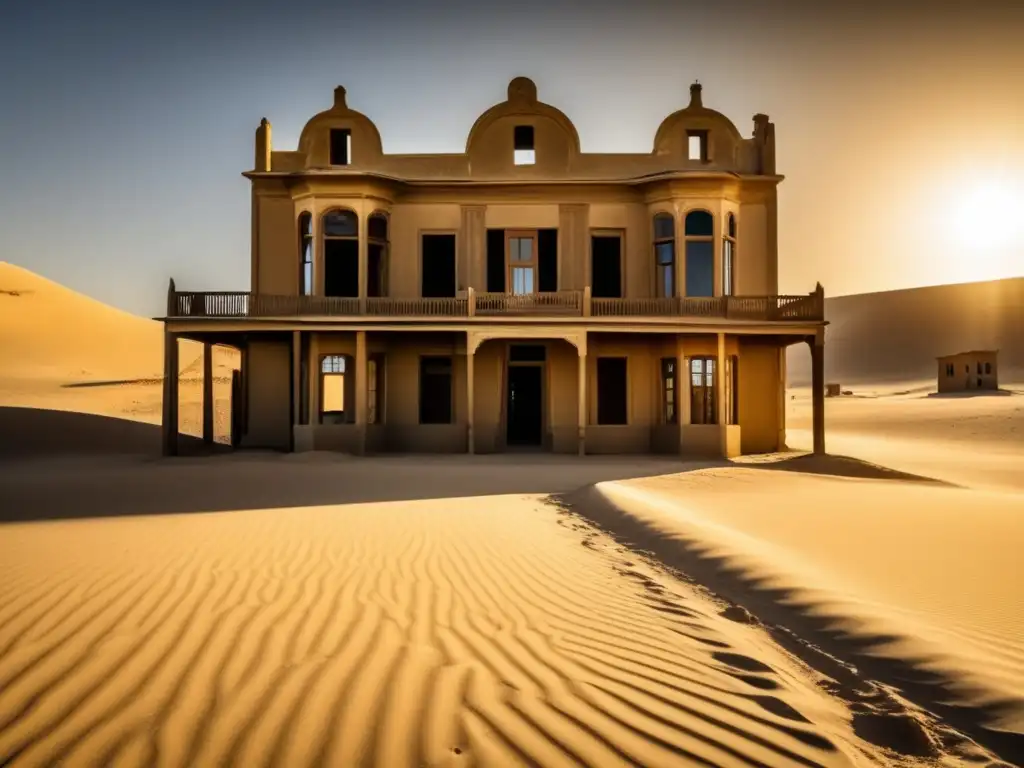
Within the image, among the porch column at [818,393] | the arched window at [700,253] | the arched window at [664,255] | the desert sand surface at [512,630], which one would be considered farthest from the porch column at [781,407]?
the desert sand surface at [512,630]

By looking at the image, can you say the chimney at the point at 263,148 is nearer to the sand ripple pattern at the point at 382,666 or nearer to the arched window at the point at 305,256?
the arched window at the point at 305,256

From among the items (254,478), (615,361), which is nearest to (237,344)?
(254,478)

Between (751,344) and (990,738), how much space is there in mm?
20539

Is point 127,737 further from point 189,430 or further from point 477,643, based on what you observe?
point 189,430

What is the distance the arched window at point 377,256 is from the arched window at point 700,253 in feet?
28.5

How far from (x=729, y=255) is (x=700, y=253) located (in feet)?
3.21

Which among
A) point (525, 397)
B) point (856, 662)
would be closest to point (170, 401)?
point (525, 397)

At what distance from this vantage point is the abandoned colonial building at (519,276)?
22172 millimetres

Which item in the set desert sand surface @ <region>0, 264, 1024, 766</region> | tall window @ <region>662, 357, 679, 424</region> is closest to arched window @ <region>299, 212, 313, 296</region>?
tall window @ <region>662, 357, 679, 424</region>

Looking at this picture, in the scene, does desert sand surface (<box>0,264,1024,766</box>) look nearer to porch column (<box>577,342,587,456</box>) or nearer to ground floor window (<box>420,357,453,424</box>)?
porch column (<box>577,342,587,456</box>)

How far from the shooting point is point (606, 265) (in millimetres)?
23359

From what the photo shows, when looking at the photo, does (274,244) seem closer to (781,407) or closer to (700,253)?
(700,253)

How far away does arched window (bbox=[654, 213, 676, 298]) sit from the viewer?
22516 millimetres

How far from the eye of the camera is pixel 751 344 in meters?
23.3
